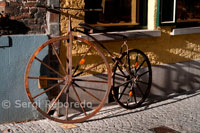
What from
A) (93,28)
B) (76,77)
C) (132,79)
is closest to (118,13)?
(93,28)

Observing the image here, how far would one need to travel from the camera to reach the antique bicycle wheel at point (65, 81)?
230 inches

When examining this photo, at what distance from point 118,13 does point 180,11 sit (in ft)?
5.37

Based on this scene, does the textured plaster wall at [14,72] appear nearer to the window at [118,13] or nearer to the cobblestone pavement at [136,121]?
the cobblestone pavement at [136,121]

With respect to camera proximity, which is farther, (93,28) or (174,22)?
(174,22)

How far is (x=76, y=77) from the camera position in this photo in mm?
6422

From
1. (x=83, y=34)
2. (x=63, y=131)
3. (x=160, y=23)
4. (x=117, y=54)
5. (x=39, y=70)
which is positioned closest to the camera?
(x=63, y=131)

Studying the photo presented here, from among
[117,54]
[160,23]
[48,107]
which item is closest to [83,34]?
[117,54]

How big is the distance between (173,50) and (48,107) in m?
2.87

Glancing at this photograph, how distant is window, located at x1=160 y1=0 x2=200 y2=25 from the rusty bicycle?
3.41 feet

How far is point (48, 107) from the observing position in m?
6.18

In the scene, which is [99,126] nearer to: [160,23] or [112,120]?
[112,120]
